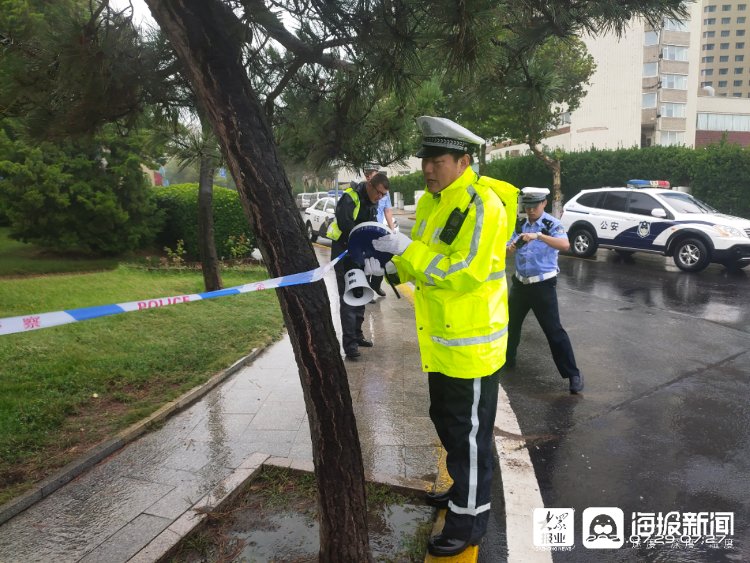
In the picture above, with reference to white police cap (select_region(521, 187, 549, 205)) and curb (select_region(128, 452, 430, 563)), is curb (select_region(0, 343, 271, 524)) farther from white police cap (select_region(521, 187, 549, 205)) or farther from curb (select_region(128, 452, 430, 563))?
white police cap (select_region(521, 187, 549, 205))

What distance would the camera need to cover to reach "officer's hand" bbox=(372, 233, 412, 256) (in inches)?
97.3

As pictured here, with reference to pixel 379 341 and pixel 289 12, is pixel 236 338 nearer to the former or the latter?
pixel 379 341

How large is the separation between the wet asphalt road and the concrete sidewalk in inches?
34.8

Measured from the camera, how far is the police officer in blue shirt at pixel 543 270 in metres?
4.73

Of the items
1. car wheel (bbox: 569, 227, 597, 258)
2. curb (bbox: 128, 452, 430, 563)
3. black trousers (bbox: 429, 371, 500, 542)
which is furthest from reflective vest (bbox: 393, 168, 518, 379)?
car wheel (bbox: 569, 227, 597, 258)

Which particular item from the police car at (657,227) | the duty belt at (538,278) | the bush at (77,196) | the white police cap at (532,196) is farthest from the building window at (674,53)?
the duty belt at (538,278)

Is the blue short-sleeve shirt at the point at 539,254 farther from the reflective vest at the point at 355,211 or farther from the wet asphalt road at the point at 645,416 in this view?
the reflective vest at the point at 355,211

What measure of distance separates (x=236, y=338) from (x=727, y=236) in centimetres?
961

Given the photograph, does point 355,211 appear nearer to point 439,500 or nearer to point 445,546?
point 439,500

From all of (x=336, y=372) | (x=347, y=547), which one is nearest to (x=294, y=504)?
(x=347, y=547)

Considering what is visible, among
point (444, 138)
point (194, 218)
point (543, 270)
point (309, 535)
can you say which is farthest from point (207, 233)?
point (444, 138)

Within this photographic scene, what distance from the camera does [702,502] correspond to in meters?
3.14

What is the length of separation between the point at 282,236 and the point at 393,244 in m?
0.52

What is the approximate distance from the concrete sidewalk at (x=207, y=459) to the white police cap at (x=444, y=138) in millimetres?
1895
